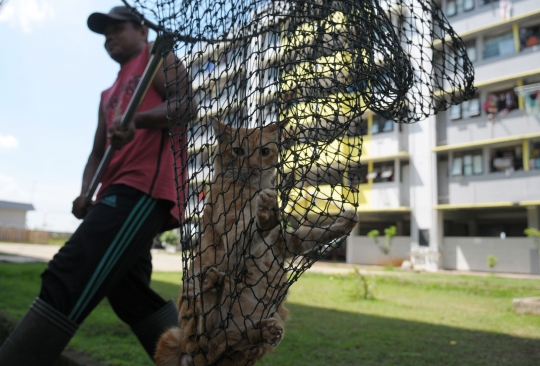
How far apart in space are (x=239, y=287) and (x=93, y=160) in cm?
185

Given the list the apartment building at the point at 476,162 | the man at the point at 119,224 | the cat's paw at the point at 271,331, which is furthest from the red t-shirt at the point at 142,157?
the apartment building at the point at 476,162

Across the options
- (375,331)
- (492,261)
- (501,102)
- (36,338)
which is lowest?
(492,261)

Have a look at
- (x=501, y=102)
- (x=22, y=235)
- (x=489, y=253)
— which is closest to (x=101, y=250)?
(x=489, y=253)

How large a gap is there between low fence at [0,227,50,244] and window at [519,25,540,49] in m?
33.0

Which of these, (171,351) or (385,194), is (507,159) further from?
(171,351)

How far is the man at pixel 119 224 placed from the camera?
202cm

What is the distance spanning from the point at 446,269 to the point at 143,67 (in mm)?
19208

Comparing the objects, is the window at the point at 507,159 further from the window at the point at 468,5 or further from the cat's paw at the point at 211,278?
the cat's paw at the point at 211,278

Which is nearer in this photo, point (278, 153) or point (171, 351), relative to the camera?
point (278, 153)

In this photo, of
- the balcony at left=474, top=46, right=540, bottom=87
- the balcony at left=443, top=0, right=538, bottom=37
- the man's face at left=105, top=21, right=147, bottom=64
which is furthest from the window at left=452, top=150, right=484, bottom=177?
the man's face at left=105, top=21, right=147, bottom=64

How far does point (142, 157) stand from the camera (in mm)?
2443

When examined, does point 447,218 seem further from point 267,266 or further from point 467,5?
point 267,266

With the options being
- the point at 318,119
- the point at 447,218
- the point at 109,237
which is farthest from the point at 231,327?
the point at 447,218

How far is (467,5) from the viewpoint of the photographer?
1859 centimetres
